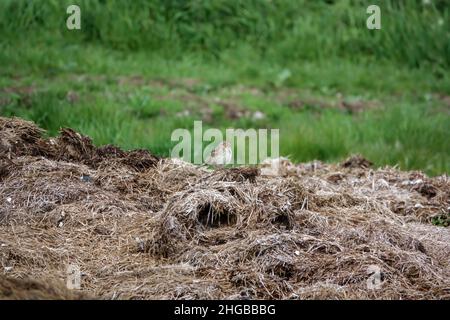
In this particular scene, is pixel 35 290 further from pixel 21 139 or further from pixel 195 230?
pixel 21 139

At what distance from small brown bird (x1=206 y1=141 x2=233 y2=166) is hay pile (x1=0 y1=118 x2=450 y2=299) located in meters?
0.85

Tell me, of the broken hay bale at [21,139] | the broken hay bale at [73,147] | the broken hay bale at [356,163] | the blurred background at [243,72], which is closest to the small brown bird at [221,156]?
the blurred background at [243,72]

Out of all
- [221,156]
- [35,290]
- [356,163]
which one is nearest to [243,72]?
[356,163]

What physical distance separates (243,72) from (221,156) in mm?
4299

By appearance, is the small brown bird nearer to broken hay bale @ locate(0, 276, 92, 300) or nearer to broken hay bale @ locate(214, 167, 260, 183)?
broken hay bale @ locate(214, 167, 260, 183)

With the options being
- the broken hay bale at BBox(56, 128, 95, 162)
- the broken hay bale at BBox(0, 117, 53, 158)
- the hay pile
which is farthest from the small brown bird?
the broken hay bale at BBox(0, 117, 53, 158)

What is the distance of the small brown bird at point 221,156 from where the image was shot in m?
6.28

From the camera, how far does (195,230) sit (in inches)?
173

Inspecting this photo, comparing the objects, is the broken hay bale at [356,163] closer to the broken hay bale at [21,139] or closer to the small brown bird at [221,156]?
the small brown bird at [221,156]

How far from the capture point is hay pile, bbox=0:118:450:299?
3.95 m

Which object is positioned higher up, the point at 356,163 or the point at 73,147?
the point at 73,147

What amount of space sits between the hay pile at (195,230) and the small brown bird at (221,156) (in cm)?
85
